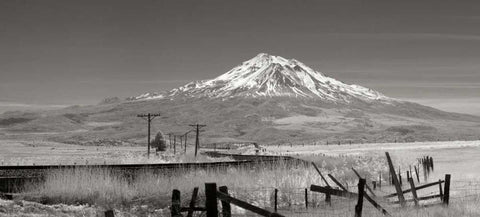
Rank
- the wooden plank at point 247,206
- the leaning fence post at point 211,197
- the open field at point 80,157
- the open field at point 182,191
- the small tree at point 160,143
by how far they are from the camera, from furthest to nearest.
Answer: the small tree at point 160,143
the open field at point 80,157
the open field at point 182,191
the leaning fence post at point 211,197
the wooden plank at point 247,206

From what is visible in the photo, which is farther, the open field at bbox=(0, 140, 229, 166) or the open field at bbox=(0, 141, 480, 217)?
the open field at bbox=(0, 140, 229, 166)

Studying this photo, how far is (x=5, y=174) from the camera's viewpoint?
27281 millimetres

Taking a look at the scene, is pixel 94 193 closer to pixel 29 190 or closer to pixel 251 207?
pixel 29 190

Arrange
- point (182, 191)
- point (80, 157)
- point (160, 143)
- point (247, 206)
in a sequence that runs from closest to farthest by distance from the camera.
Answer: point (247, 206)
point (182, 191)
point (80, 157)
point (160, 143)

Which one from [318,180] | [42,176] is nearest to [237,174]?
[318,180]

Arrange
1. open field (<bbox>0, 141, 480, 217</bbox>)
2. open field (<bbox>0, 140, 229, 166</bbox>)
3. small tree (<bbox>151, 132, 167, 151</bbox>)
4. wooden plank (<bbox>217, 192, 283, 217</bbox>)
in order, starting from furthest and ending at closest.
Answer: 1. small tree (<bbox>151, 132, 167, 151</bbox>)
2. open field (<bbox>0, 140, 229, 166</bbox>)
3. open field (<bbox>0, 141, 480, 217</bbox>)
4. wooden plank (<bbox>217, 192, 283, 217</bbox>)

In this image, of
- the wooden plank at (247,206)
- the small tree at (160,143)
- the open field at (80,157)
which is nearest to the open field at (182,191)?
the open field at (80,157)

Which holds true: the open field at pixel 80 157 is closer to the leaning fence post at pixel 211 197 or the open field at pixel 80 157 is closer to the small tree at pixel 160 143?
the small tree at pixel 160 143

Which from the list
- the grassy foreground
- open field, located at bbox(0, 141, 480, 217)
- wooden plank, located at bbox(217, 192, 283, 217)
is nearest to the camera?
wooden plank, located at bbox(217, 192, 283, 217)

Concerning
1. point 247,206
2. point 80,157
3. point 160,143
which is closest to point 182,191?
point 247,206

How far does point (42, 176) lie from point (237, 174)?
844 cm

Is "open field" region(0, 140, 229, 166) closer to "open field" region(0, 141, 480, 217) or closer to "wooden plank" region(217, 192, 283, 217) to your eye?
"open field" region(0, 141, 480, 217)

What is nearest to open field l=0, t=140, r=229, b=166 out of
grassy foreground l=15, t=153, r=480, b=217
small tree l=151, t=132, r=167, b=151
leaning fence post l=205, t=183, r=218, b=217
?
grassy foreground l=15, t=153, r=480, b=217

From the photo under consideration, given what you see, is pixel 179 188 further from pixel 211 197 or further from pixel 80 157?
→ pixel 80 157
